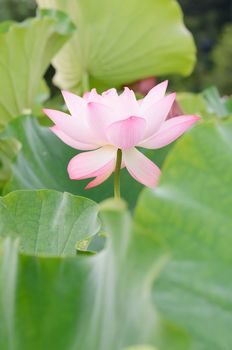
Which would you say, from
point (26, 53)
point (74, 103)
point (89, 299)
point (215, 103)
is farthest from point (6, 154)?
point (89, 299)

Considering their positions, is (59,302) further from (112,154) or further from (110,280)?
(112,154)

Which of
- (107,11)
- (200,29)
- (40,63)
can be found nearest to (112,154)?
(40,63)

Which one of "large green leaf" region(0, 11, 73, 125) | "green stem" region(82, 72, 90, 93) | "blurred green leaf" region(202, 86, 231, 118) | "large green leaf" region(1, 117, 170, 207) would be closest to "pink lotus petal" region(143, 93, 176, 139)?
"large green leaf" region(1, 117, 170, 207)

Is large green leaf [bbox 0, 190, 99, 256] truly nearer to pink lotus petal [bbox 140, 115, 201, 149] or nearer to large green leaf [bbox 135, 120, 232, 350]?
pink lotus petal [bbox 140, 115, 201, 149]

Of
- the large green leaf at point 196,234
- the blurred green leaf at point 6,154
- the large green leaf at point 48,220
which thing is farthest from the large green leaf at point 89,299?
the blurred green leaf at point 6,154

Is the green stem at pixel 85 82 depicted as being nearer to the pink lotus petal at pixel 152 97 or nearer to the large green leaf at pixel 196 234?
the pink lotus petal at pixel 152 97
